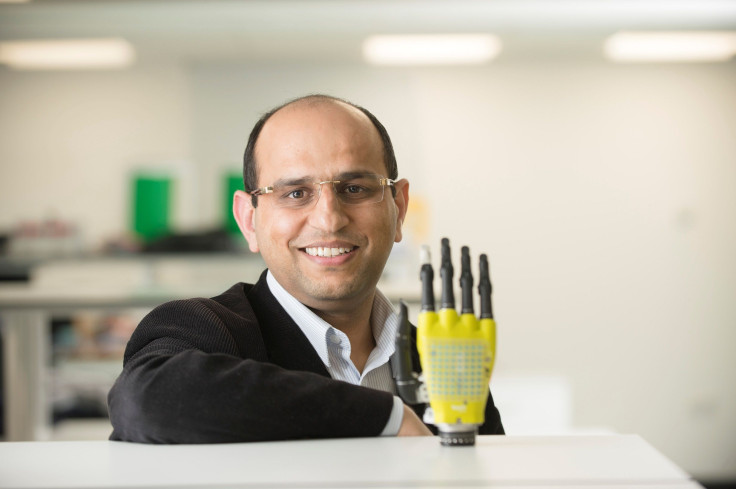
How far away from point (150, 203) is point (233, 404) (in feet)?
14.3

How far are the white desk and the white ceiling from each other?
149 inches

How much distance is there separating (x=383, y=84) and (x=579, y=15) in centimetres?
128

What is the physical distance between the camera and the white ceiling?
4480 millimetres

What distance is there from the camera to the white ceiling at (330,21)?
4480 millimetres

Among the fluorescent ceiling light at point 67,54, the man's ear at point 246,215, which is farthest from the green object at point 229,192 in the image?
the man's ear at point 246,215

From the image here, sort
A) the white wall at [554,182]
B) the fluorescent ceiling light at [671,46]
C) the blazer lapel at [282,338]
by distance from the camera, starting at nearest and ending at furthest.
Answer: the blazer lapel at [282,338] < the fluorescent ceiling light at [671,46] < the white wall at [554,182]

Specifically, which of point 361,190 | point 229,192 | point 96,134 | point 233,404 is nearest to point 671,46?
point 229,192

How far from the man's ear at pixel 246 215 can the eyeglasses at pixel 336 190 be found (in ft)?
0.24

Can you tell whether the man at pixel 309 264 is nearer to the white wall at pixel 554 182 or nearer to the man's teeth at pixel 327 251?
the man's teeth at pixel 327 251

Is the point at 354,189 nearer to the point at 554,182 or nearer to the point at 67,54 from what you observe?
the point at 554,182

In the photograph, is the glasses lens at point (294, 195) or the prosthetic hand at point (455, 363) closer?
the prosthetic hand at point (455, 363)

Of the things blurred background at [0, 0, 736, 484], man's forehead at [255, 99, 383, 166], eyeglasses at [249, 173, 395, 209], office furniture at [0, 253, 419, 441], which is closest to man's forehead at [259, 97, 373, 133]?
man's forehead at [255, 99, 383, 166]

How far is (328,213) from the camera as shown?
51.8 inches

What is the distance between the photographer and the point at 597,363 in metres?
5.04
